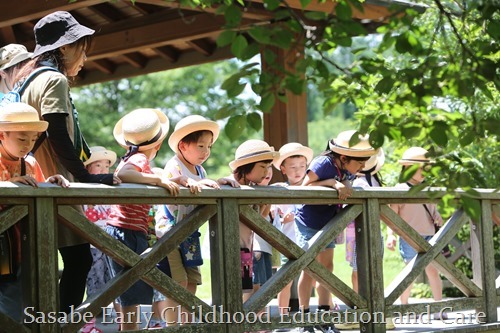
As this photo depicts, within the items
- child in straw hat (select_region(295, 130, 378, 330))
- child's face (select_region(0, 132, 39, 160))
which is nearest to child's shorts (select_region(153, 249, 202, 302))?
Answer: child in straw hat (select_region(295, 130, 378, 330))

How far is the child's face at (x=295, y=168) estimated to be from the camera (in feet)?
26.7

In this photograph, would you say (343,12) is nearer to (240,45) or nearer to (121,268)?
(240,45)

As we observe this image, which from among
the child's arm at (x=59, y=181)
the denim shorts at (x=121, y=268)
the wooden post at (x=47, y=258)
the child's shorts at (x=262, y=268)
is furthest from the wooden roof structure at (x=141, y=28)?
the wooden post at (x=47, y=258)

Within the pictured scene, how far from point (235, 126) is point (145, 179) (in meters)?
1.48

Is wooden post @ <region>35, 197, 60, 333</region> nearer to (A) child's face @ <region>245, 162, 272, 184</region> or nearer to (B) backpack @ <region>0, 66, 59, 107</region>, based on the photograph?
(B) backpack @ <region>0, 66, 59, 107</region>

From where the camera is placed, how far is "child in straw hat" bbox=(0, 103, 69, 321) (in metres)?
5.07

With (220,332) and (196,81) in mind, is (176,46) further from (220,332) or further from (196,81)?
(196,81)

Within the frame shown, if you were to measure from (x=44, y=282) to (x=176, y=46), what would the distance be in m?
7.10

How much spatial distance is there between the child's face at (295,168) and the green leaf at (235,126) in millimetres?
3997

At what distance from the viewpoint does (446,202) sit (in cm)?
445

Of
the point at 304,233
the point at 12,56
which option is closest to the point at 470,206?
the point at 304,233

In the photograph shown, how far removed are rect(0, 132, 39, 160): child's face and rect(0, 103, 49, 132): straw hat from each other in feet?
0.12

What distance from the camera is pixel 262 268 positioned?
7379mm

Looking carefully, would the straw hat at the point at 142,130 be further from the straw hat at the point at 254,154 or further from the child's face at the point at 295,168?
the child's face at the point at 295,168
